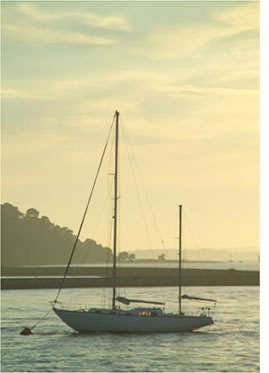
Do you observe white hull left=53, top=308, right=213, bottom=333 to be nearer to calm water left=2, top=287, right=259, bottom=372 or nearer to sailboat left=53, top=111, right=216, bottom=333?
sailboat left=53, top=111, right=216, bottom=333

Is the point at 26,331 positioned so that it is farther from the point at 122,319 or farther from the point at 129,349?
the point at 129,349

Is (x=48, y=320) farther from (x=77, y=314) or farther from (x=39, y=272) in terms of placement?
(x=39, y=272)

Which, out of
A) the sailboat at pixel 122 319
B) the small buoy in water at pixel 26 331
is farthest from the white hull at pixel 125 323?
the small buoy in water at pixel 26 331

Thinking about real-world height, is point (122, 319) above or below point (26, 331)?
above

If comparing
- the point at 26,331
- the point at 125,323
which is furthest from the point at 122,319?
the point at 26,331

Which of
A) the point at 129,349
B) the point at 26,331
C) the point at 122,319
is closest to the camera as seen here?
the point at 129,349

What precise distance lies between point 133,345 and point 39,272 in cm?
10963

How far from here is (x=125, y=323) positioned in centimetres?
4497

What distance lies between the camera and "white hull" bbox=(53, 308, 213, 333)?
45031 mm

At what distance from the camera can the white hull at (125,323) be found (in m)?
45.0

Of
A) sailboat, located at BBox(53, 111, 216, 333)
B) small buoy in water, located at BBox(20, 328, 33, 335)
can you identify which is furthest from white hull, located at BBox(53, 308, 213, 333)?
small buoy in water, located at BBox(20, 328, 33, 335)

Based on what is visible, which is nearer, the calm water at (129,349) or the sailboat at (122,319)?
the calm water at (129,349)

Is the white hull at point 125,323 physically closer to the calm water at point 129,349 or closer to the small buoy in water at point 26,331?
the calm water at point 129,349
